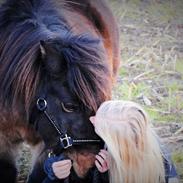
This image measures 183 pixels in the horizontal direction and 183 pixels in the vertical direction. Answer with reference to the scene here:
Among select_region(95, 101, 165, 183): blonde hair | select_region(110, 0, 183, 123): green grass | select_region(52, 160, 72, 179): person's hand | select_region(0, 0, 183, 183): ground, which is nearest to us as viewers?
select_region(95, 101, 165, 183): blonde hair

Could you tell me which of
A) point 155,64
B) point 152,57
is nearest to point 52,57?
point 155,64

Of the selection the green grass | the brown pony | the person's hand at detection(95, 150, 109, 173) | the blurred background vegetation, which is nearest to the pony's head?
the brown pony

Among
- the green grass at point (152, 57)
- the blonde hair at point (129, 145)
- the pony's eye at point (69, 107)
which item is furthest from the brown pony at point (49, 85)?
the green grass at point (152, 57)

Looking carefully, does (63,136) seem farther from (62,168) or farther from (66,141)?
(62,168)

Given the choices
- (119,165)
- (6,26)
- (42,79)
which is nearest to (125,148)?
(119,165)

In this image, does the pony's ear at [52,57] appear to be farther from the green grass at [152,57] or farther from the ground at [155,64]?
the green grass at [152,57]

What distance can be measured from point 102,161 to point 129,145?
6.6 inches

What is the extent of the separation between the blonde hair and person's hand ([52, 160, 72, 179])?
0.23 metres

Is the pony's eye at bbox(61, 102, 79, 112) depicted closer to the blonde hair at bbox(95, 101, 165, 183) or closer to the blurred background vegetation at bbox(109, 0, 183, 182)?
the blonde hair at bbox(95, 101, 165, 183)

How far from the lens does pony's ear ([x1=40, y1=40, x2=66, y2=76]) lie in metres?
2.61

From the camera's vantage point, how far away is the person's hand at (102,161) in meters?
2.47

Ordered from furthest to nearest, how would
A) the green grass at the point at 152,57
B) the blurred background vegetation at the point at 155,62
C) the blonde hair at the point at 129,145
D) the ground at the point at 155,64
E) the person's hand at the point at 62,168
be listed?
1. the green grass at the point at 152,57
2. the blurred background vegetation at the point at 155,62
3. the ground at the point at 155,64
4. the person's hand at the point at 62,168
5. the blonde hair at the point at 129,145

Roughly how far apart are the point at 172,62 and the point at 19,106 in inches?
111

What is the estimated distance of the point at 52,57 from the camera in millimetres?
2621
